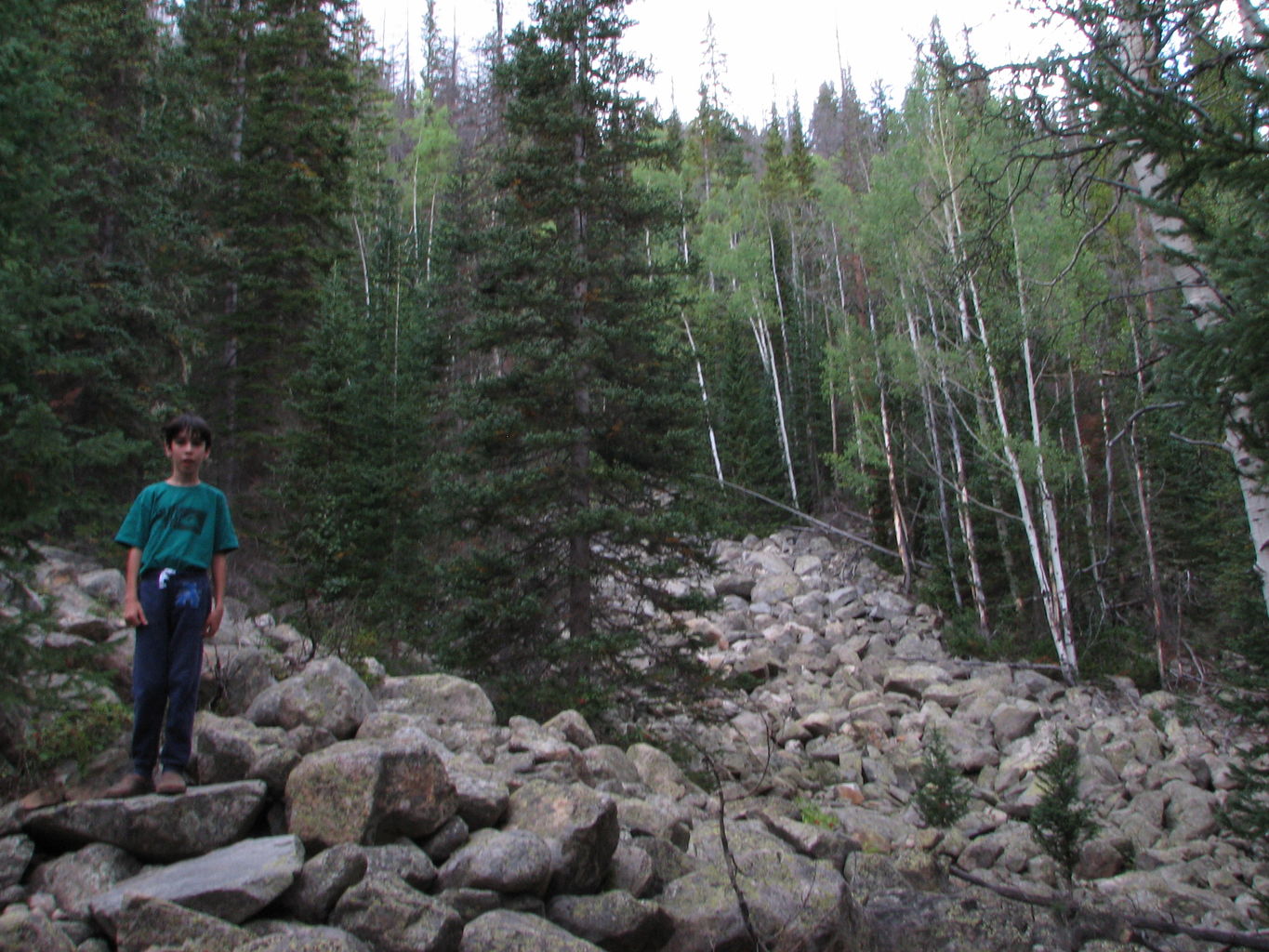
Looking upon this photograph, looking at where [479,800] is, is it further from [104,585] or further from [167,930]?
[104,585]

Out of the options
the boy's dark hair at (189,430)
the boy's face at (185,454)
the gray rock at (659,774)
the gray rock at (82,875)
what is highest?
the boy's dark hair at (189,430)

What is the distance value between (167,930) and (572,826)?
Answer: 1960 millimetres

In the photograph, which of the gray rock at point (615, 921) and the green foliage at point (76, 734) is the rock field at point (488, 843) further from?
the green foliage at point (76, 734)

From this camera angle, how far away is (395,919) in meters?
3.64

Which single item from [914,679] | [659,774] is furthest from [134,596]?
[914,679]

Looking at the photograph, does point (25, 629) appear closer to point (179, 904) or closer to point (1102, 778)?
point (179, 904)

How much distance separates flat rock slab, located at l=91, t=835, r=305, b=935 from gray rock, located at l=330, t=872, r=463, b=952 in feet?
1.01

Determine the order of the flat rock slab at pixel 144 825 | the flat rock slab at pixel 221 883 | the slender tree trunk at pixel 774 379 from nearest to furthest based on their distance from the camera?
the flat rock slab at pixel 221 883, the flat rock slab at pixel 144 825, the slender tree trunk at pixel 774 379

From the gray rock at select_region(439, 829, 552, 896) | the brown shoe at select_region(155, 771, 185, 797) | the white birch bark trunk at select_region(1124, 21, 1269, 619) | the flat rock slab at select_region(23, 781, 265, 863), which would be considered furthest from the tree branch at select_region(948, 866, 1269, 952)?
the brown shoe at select_region(155, 771, 185, 797)

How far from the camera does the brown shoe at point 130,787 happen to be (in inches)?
157

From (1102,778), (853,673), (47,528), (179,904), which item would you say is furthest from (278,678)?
(853,673)

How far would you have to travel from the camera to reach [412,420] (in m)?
17.9

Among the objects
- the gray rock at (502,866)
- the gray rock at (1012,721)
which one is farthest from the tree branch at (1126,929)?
the gray rock at (1012,721)

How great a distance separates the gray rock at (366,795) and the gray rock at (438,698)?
2.63m
